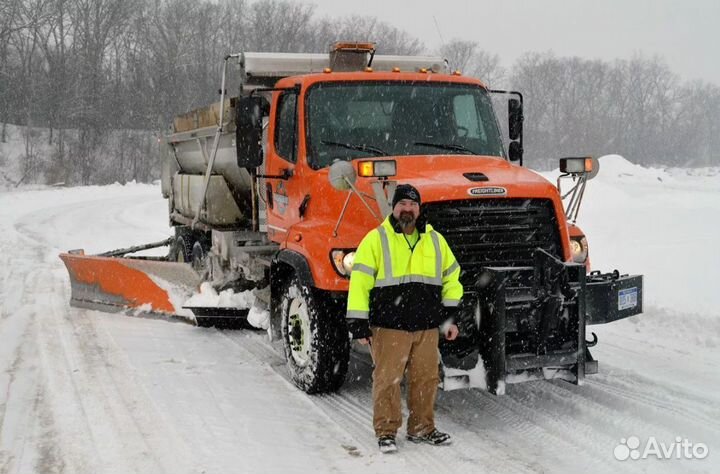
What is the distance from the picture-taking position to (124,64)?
62188mm

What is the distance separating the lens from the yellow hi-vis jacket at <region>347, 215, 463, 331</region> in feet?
15.6

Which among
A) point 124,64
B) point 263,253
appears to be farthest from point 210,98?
point 263,253

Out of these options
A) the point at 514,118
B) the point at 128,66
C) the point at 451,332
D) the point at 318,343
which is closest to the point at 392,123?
the point at 514,118

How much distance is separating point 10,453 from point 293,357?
227cm

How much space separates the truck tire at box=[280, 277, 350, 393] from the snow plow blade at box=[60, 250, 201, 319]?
2611mm

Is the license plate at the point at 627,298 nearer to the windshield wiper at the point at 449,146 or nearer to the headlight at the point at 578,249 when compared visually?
the headlight at the point at 578,249

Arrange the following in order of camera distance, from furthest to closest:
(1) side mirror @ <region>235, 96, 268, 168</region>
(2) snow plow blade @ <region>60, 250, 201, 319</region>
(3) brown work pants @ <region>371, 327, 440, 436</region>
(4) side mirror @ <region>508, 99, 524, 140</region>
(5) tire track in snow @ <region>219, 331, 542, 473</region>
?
(2) snow plow blade @ <region>60, 250, 201, 319</region>
(4) side mirror @ <region>508, 99, 524, 140</region>
(1) side mirror @ <region>235, 96, 268, 168</region>
(3) brown work pants @ <region>371, 327, 440, 436</region>
(5) tire track in snow @ <region>219, 331, 542, 473</region>

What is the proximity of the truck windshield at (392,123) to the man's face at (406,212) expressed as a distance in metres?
1.57

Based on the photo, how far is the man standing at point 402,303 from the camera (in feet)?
15.6

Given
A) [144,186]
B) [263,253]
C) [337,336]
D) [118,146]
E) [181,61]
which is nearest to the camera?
[337,336]

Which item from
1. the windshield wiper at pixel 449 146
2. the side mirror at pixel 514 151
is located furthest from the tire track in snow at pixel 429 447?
the side mirror at pixel 514 151

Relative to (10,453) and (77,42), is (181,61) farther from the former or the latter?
(10,453)

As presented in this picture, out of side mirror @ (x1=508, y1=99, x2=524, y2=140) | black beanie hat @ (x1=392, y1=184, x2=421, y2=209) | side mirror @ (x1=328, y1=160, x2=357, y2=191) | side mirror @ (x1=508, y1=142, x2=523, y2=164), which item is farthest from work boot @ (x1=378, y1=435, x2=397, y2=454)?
side mirror @ (x1=508, y1=99, x2=524, y2=140)

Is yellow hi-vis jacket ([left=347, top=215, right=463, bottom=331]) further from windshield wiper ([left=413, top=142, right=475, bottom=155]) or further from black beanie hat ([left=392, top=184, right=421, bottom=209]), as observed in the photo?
windshield wiper ([left=413, top=142, right=475, bottom=155])
